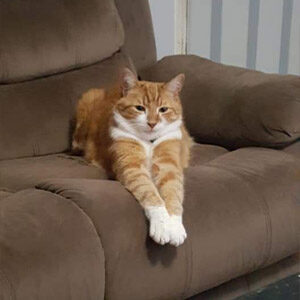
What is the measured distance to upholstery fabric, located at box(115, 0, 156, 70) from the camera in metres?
2.38

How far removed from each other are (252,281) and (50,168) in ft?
2.24

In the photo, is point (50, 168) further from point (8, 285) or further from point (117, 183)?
point (8, 285)

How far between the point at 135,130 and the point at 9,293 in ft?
2.37

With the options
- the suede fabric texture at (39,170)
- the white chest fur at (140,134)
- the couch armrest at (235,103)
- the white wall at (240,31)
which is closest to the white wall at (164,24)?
the white wall at (240,31)

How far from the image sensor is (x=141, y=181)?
1591 millimetres

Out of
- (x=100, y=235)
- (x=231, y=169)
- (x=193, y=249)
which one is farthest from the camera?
(x=231, y=169)

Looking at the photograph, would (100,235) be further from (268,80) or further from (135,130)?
(268,80)

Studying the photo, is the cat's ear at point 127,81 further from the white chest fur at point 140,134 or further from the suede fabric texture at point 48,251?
the suede fabric texture at point 48,251

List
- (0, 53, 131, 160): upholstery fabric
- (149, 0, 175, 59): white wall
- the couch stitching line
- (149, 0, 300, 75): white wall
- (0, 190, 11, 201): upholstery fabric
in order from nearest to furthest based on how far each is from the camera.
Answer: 1. the couch stitching line
2. (0, 190, 11, 201): upholstery fabric
3. (0, 53, 131, 160): upholstery fabric
4. (149, 0, 175, 59): white wall
5. (149, 0, 300, 75): white wall

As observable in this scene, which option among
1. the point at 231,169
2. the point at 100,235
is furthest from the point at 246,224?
the point at 100,235

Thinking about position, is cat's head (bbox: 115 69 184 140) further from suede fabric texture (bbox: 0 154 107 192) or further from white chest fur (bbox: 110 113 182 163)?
suede fabric texture (bbox: 0 154 107 192)

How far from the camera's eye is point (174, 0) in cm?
292

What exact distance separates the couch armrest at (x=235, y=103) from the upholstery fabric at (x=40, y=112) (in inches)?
13.1

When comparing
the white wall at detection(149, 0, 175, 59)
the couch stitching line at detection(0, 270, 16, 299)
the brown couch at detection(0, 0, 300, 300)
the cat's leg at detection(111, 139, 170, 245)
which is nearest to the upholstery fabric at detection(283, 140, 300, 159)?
the brown couch at detection(0, 0, 300, 300)
